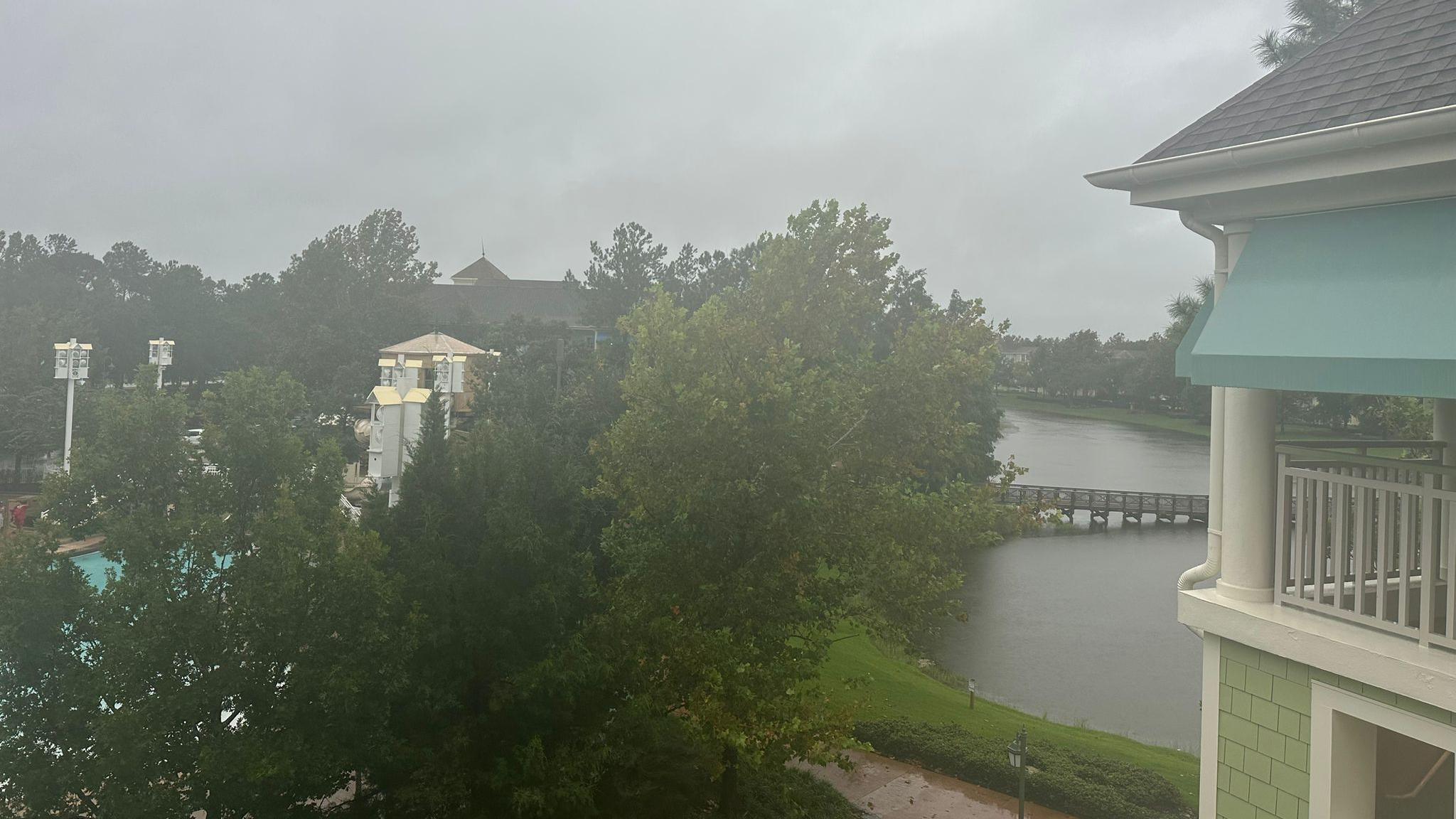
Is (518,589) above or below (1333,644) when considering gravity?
below

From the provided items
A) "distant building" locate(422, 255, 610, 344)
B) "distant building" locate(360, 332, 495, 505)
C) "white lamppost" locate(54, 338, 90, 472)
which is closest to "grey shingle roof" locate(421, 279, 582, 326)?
"distant building" locate(422, 255, 610, 344)

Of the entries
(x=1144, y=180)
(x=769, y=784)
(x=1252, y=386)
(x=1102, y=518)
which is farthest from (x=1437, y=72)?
(x=1102, y=518)

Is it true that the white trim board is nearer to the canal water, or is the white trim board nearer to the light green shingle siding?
the light green shingle siding

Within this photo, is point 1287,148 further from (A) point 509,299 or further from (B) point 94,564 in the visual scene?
(A) point 509,299

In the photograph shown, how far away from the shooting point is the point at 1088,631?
2516 centimetres

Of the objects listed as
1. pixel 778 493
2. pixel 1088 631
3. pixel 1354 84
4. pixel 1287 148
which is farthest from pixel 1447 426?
pixel 1088 631

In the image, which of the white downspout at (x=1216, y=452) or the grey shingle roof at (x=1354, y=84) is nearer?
the grey shingle roof at (x=1354, y=84)

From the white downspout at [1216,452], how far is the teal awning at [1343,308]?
200mm

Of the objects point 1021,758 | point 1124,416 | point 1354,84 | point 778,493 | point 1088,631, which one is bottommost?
point 1088,631

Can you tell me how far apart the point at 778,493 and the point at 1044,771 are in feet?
22.6

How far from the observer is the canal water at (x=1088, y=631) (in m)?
19.8

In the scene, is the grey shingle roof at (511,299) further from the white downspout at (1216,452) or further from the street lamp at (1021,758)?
the white downspout at (1216,452)

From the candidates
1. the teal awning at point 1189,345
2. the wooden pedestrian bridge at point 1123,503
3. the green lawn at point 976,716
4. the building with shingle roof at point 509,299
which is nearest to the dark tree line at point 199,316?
the building with shingle roof at point 509,299

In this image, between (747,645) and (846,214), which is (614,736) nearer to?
(747,645)
